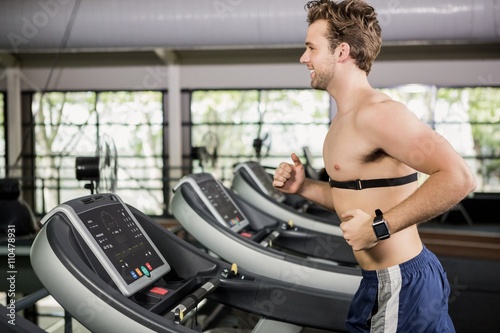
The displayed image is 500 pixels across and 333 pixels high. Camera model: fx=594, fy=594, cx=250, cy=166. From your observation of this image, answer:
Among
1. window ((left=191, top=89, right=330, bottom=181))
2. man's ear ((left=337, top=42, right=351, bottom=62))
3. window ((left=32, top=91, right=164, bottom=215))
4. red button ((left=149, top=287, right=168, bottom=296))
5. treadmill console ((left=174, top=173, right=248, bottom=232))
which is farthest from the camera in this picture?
window ((left=32, top=91, right=164, bottom=215))

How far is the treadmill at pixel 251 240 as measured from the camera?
2.13 meters

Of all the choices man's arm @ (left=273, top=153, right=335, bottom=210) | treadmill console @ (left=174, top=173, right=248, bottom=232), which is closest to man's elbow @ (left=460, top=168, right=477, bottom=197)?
man's arm @ (left=273, top=153, right=335, bottom=210)

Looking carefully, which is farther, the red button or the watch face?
the red button

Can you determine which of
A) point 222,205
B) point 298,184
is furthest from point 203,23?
point 298,184

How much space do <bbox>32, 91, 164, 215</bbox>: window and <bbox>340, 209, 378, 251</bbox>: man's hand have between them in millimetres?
8137

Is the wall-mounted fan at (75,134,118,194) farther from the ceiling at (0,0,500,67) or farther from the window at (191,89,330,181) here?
the window at (191,89,330,181)

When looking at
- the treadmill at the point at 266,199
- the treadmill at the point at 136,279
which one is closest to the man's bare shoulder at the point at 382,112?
the treadmill at the point at 136,279

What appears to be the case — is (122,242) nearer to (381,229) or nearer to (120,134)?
(381,229)

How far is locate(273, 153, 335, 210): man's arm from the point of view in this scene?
1756 mm

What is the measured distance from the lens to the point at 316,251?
298 cm

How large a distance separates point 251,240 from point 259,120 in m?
6.72

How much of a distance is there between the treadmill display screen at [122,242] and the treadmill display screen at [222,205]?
801mm

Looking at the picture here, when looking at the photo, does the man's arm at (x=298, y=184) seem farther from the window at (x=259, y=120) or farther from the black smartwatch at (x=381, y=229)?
the window at (x=259, y=120)

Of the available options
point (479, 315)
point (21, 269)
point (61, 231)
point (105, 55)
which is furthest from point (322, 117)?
point (61, 231)
